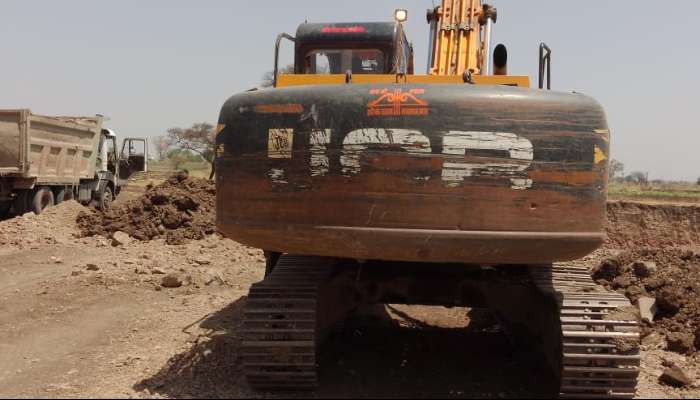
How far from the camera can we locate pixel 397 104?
10.7 feet

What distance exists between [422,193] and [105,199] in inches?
607

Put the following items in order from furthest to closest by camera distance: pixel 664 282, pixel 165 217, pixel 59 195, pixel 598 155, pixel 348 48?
pixel 59 195 < pixel 165 217 < pixel 664 282 < pixel 348 48 < pixel 598 155

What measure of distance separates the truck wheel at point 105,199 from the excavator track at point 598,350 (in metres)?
14.9

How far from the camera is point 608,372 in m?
3.49

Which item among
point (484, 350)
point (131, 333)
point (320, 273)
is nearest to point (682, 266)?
point (484, 350)

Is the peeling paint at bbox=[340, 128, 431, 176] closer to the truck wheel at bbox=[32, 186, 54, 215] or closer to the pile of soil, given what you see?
the pile of soil

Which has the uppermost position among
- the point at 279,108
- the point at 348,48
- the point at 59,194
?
the point at 348,48

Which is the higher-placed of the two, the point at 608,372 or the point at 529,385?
the point at 608,372

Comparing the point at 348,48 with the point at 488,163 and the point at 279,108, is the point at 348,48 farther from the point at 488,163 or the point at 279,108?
the point at 488,163

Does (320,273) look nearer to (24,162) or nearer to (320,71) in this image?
(320,71)

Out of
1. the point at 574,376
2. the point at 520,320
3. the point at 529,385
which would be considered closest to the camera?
the point at 574,376

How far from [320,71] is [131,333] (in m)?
2.89

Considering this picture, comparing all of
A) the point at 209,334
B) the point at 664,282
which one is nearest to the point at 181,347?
the point at 209,334

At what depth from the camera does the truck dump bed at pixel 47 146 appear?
12.7 metres
